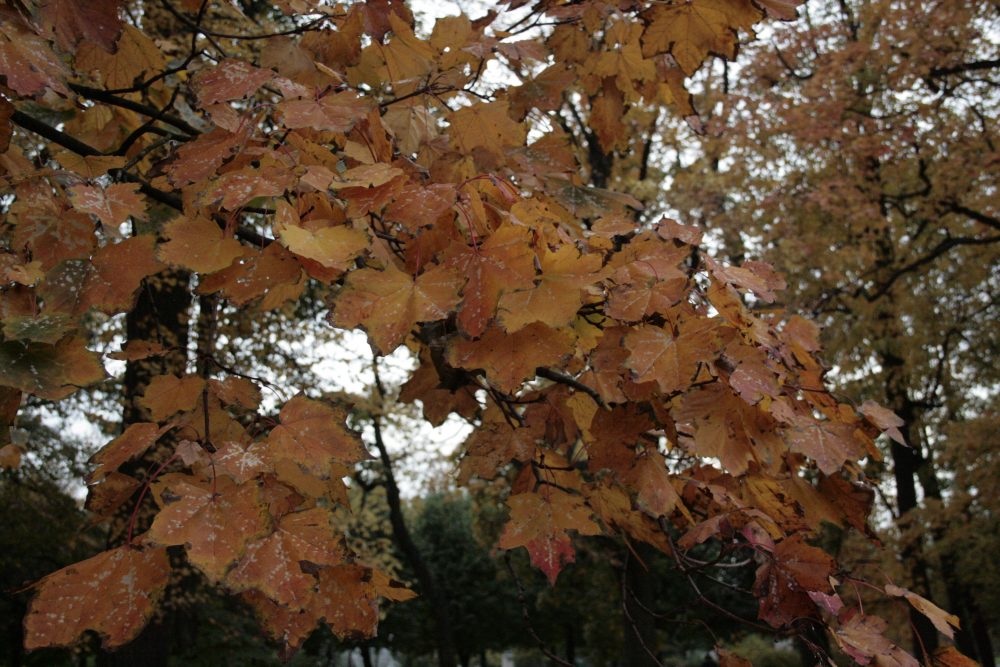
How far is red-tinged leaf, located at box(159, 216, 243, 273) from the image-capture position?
1.39 metres

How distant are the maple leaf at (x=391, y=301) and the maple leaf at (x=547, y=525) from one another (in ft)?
1.88

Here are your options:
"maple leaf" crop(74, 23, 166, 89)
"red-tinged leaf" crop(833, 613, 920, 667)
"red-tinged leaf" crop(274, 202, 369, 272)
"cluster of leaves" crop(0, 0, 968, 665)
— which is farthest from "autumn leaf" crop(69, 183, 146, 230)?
"red-tinged leaf" crop(833, 613, 920, 667)

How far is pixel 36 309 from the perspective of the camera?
1373 mm

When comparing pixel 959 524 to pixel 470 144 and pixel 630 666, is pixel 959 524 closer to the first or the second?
pixel 630 666

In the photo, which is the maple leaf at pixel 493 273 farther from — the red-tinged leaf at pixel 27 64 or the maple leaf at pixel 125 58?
the maple leaf at pixel 125 58

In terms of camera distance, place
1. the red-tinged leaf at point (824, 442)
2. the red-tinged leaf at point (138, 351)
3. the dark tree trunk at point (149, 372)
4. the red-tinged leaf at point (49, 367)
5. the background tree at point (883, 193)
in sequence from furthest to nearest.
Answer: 1. the background tree at point (883, 193)
2. the dark tree trunk at point (149, 372)
3. the red-tinged leaf at point (138, 351)
4. the red-tinged leaf at point (824, 442)
5. the red-tinged leaf at point (49, 367)

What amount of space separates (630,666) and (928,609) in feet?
18.2

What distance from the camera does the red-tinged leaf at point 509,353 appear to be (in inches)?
55.7

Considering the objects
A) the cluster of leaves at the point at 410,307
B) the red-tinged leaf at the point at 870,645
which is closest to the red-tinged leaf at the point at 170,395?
the cluster of leaves at the point at 410,307

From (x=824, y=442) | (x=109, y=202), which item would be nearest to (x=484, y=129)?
(x=109, y=202)

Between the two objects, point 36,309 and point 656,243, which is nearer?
point 36,309

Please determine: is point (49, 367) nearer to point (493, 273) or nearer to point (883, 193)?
point (493, 273)

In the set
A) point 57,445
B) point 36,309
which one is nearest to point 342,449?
point 36,309

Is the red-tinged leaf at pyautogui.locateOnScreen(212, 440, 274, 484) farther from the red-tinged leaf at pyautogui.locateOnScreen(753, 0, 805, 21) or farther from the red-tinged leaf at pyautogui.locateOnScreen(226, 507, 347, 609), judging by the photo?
the red-tinged leaf at pyautogui.locateOnScreen(753, 0, 805, 21)
